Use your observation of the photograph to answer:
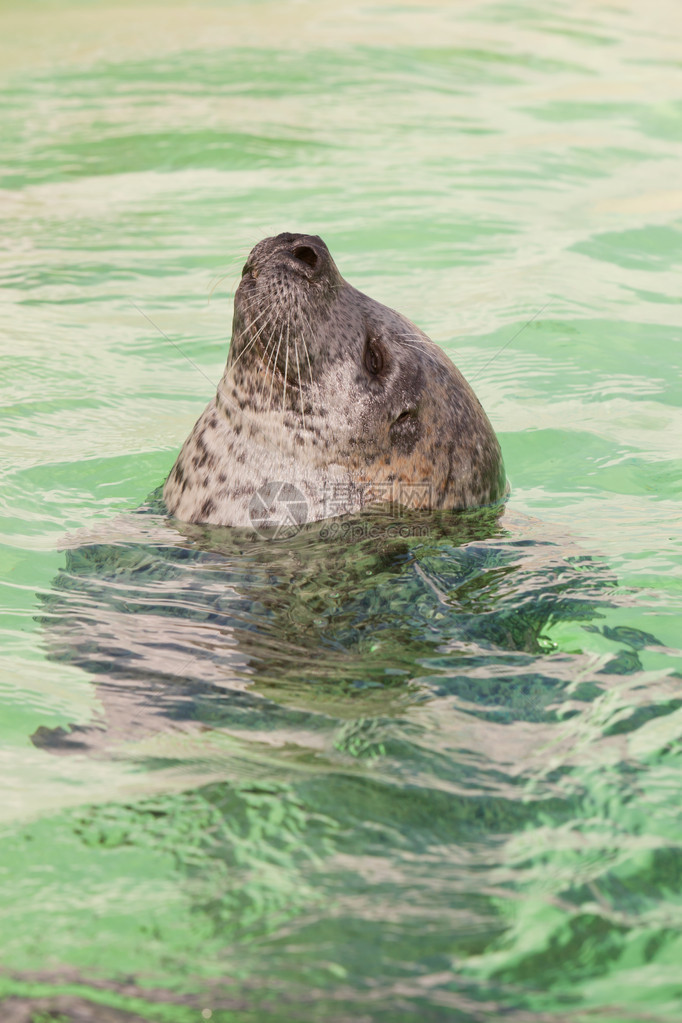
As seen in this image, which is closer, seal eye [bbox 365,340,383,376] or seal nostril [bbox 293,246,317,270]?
seal nostril [bbox 293,246,317,270]

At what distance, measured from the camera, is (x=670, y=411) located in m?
7.57

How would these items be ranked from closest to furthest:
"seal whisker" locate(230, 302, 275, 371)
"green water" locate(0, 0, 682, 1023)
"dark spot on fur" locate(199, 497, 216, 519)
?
"green water" locate(0, 0, 682, 1023) < "seal whisker" locate(230, 302, 275, 371) < "dark spot on fur" locate(199, 497, 216, 519)

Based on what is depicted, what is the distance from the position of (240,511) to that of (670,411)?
3.53 metres

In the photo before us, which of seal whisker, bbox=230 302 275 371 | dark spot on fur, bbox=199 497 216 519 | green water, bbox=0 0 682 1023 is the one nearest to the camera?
green water, bbox=0 0 682 1023

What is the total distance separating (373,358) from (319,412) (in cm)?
36

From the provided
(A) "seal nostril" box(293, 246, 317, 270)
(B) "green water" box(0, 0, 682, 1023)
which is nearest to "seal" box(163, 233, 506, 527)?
(A) "seal nostril" box(293, 246, 317, 270)

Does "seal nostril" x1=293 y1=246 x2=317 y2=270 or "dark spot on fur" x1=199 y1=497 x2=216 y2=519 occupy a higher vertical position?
"seal nostril" x1=293 y1=246 x2=317 y2=270

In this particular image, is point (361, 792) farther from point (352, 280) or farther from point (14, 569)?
point (352, 280)

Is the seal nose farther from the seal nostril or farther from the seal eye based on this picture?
the seal eye

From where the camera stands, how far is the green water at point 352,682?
2.79m

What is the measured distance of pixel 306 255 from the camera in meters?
5.04

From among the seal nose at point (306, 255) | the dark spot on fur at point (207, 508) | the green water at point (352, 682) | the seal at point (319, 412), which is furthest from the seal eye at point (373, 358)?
the dark spot on fur at point (207, 508)

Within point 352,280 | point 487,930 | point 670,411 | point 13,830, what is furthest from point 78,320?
point 487,930

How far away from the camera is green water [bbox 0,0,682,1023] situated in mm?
2793
